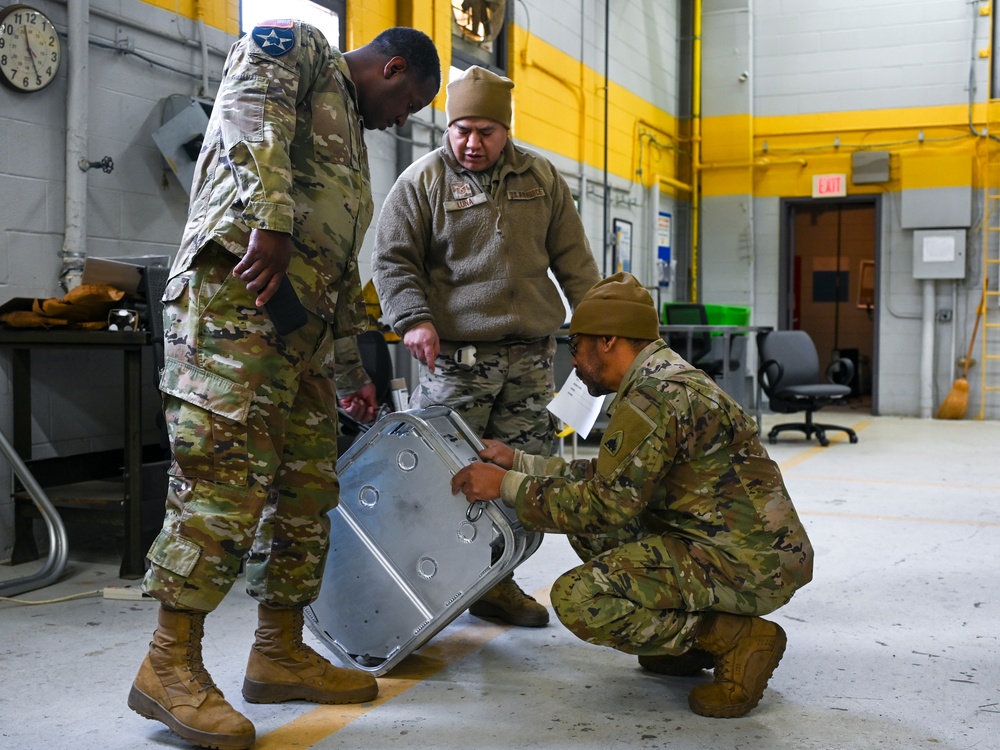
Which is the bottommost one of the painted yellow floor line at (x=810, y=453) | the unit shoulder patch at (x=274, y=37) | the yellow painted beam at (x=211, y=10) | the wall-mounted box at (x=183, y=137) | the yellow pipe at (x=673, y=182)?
the painted yellow floor line at (x=810, y=453)

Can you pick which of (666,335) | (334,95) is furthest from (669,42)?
(334,95)

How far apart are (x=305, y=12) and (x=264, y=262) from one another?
12.2ft

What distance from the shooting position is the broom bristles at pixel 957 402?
8.41 m

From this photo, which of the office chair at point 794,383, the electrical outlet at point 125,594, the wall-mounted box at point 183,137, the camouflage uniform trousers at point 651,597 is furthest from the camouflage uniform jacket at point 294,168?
the office chair at point 794,383

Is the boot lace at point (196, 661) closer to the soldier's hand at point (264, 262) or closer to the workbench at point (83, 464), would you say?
the soldier's hand at point (264, 262)

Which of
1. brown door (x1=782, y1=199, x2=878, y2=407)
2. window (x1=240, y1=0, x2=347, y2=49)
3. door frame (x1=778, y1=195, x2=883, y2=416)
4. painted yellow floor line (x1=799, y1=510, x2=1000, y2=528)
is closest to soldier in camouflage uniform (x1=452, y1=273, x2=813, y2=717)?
painted yellow floor line (x1=799, y1=510, x2=1000, y2=528)

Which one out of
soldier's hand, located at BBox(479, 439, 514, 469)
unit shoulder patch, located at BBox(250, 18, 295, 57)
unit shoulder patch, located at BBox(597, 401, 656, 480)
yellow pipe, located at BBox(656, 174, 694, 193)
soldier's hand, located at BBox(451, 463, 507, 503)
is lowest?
soldier's hand, located at BBox(451, 463, 507, 503)

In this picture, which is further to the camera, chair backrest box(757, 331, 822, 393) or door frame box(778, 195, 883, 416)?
door frame box(778, 195, 883, 416)

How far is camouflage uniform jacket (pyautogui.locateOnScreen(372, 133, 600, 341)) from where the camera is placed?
2.39 meters

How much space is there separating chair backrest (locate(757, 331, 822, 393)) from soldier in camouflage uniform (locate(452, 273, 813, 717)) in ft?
16.1

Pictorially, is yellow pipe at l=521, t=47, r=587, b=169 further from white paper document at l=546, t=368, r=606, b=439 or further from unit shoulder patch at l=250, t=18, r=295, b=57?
unit shoulder patch at l=250, t=18, r=295, b=57

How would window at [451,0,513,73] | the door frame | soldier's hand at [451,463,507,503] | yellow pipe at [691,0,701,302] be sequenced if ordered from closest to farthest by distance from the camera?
soldier's hand at [451,463,507,503] < window at [451,0,513,73] < the door frame < yellow pipe at [691,0,701,302]

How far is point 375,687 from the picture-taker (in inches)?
77.3

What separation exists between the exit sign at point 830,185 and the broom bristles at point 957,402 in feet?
6.71
